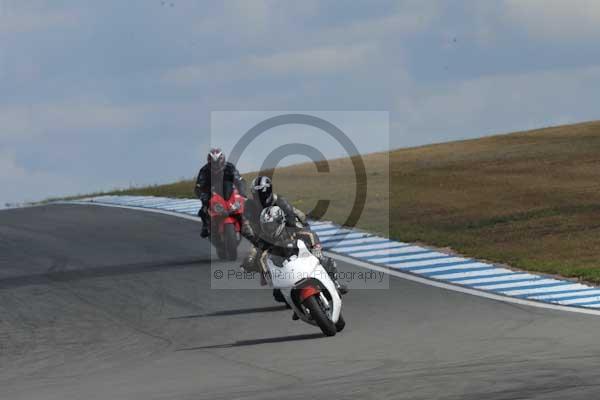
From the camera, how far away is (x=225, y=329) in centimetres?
1490

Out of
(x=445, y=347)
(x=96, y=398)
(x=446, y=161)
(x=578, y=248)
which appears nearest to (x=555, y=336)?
(x=445, y=347)

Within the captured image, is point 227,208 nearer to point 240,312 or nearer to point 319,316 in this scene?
point 240,312

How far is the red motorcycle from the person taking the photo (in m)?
19.6

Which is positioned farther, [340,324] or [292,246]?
[340,324]

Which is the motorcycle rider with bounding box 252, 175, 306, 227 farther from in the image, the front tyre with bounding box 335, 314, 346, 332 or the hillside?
the hillside

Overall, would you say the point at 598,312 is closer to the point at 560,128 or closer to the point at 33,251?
the point at 33,251

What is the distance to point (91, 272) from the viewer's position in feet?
67.7

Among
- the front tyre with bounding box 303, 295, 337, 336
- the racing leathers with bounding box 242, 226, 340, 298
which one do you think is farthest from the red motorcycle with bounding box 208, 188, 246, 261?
the front tyre with bounding box 303, 295, 337, 336

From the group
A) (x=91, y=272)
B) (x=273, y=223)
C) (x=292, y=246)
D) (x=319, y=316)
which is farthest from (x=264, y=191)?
(x=91, y=272)

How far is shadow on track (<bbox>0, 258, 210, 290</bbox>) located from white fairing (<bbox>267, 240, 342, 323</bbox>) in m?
7.19

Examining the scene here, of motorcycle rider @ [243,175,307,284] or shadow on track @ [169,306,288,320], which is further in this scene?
shadow on track @ [169,306,288,320]

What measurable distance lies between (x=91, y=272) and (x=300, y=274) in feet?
27.7

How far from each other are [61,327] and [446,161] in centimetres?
2506

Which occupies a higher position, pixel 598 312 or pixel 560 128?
pixel 560 128
